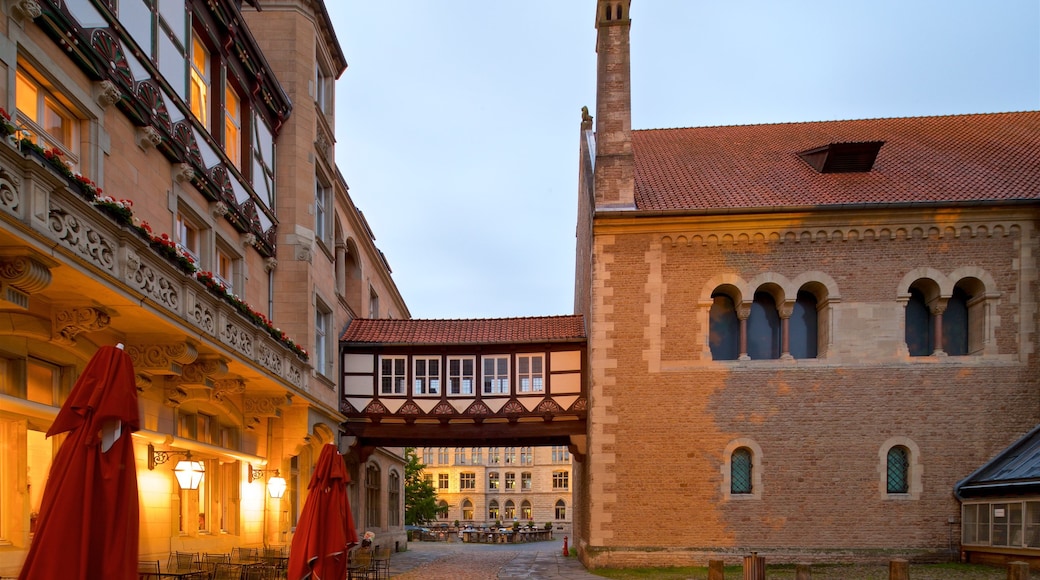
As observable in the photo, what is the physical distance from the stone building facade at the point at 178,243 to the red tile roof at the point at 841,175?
33.4ft

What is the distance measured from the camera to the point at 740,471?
2141cm

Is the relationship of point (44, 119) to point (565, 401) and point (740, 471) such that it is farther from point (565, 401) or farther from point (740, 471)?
point (740, 471)

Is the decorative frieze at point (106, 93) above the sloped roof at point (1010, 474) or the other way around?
above

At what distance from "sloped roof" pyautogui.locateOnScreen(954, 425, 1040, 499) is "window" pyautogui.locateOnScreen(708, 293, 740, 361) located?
6814 millimetres

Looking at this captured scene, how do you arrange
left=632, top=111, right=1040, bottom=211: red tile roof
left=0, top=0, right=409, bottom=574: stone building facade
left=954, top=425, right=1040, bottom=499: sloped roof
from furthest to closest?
left=632, top=111, right=1040, bottom=211: red tile roof
left=954, top=425, right=1040, bottom=499: sloped roof
left=0, top=0, right=409, bottom=574: stone building facade

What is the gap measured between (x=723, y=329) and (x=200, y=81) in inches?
596

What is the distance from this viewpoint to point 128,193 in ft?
38.7

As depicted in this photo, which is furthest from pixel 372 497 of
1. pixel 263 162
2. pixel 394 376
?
pixel 263 162

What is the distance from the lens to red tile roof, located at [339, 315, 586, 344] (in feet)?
78.5

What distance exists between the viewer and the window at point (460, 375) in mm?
23953

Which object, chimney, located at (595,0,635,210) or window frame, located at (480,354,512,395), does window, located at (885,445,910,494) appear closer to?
chimney, located at (595,0,635,210)

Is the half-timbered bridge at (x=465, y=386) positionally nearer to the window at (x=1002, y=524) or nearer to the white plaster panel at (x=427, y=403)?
the white plaster panel at (x=427, y=403)

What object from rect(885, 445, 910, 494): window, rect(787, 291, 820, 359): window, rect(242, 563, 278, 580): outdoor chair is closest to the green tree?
rect(787, 291, 820, 359): window

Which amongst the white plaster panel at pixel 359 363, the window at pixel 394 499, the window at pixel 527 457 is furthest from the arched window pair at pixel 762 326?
the window at pixel 527 457
